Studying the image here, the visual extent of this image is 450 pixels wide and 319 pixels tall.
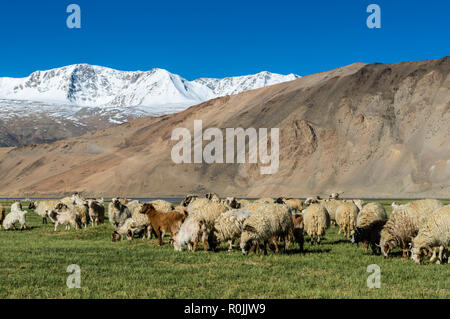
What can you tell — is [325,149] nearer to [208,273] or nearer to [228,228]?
[228,228]

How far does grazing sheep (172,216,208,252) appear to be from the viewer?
17.8m

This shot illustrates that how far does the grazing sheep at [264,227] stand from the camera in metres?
16.6

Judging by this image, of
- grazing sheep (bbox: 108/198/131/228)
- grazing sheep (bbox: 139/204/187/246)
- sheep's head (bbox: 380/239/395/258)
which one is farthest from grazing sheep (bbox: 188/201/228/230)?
grazing sheep (bbox: 108/198/131/228)

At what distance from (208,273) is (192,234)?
479 cm

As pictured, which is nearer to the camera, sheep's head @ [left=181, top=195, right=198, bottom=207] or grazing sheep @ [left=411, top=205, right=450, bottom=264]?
grazing sheep @ [left=411, top=205, right=450, bottom=264]

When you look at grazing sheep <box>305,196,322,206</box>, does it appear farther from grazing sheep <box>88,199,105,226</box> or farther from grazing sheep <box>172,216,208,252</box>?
grazing sheep <box>172,216,208,252</box>

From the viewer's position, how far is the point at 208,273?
1319 cm

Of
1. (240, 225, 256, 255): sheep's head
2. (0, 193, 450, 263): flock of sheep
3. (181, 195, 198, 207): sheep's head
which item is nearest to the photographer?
(0, 193, 450, 263): flock of sheep

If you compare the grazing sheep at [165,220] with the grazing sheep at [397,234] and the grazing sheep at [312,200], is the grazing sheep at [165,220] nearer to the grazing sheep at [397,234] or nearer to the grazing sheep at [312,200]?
the grazing sheep at [397,234]

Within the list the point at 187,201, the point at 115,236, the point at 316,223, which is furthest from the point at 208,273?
the point at 187,201

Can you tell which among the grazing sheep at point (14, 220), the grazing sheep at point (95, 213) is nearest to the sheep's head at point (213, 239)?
the grazing sheep at point (95, 213)

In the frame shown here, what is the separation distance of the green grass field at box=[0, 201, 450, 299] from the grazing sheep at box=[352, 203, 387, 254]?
505 mm

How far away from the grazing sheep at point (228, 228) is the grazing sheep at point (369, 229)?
4843 mm
